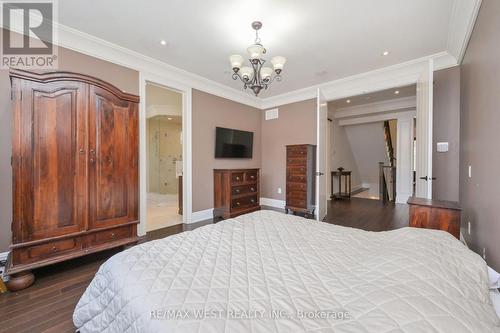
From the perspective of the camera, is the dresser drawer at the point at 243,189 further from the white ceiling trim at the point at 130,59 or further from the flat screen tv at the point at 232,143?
the white ceiling trim at the point at 130,59

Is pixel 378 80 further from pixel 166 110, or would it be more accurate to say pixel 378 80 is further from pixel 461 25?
pixel 166 110

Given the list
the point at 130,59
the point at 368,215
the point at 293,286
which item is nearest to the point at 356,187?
the point at 368,215

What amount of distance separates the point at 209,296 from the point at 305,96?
4.57 meters

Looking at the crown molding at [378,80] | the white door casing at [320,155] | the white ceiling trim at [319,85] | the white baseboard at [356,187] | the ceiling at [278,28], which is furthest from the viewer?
the white baseboard at [356,187]

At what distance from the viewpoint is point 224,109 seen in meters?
4.56

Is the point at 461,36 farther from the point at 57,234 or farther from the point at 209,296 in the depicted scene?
the point at 57,234

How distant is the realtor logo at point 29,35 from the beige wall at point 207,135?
1977 millimetres

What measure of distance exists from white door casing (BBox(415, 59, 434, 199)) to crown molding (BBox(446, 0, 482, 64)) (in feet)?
1.22

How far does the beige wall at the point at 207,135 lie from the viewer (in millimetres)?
4027

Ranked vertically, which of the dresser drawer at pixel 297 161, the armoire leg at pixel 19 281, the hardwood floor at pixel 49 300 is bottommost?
the hardwood floor at pixel 49 300

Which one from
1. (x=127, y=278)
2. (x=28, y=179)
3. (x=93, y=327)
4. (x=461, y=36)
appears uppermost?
(x=461, y=36)

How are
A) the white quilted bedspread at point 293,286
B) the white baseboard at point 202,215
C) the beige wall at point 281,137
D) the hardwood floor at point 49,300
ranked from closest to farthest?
the white quilted bedspread at point 293,286 → the hardwood floor at point 49,300 → the white baseboard at point 202,215 → the beige wall at point 281,137

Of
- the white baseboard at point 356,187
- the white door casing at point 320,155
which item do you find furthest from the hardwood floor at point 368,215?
the white baseboard at point 356,187

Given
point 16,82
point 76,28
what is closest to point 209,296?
point 16,82
